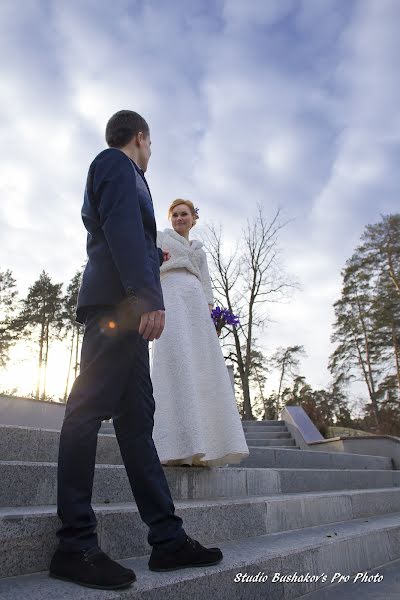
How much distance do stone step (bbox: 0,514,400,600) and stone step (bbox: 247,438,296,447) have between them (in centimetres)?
527

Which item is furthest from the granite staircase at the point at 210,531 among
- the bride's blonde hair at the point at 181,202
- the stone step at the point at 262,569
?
the bride's blonde hair at the point at 181,202

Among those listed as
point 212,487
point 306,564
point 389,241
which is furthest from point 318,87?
point 389,241

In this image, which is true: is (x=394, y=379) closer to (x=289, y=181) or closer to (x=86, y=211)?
(x=289, y=181)

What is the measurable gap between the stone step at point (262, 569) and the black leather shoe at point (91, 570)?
3 centimetres

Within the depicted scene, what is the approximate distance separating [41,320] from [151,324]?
1005 inches

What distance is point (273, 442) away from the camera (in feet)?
28.9

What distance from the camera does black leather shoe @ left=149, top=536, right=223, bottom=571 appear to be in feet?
5.37

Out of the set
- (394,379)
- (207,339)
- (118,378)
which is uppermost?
(394,379)

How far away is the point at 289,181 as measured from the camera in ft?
26.8

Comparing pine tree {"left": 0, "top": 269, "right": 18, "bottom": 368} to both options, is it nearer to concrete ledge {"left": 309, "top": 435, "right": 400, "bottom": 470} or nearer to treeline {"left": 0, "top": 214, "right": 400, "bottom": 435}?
treeline {"left": 0, "top": 214, "right": 400, "bottom": 435}

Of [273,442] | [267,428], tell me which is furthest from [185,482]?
[267,428]

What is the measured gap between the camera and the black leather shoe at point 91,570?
4.56 ft

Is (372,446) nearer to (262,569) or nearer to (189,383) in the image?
(189,383)

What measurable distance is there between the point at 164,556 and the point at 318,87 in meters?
6.27
